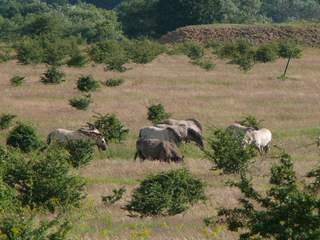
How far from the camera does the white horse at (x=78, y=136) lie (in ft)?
93.0

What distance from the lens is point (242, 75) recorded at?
53.2m

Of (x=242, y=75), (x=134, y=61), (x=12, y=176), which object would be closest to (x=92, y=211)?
(x=12, y=176)

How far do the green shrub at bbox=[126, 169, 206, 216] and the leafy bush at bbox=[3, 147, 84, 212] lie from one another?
1.56 metres

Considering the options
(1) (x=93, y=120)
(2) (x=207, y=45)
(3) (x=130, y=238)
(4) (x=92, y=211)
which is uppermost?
(3) (x=130, y=238)

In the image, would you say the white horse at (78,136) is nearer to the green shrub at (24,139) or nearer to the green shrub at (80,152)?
the green shrub at (24,139)

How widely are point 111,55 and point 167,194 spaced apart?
40.8m

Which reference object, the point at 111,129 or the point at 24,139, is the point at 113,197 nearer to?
the point at 24,139

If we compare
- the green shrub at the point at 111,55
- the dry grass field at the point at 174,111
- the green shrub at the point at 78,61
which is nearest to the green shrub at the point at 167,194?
the dry grass field at the point at 174,111

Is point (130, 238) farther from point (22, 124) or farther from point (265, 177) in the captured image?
point (22, 124)

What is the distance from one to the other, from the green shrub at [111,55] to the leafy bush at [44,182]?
33.5m

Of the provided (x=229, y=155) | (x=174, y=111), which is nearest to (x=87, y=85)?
(x=174, y=111)

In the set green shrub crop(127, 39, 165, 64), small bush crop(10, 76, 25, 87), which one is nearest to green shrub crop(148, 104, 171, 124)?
small bush crop(10, 76, 25, 87)

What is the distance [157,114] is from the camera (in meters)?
35.7

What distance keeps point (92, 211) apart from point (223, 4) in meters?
101
